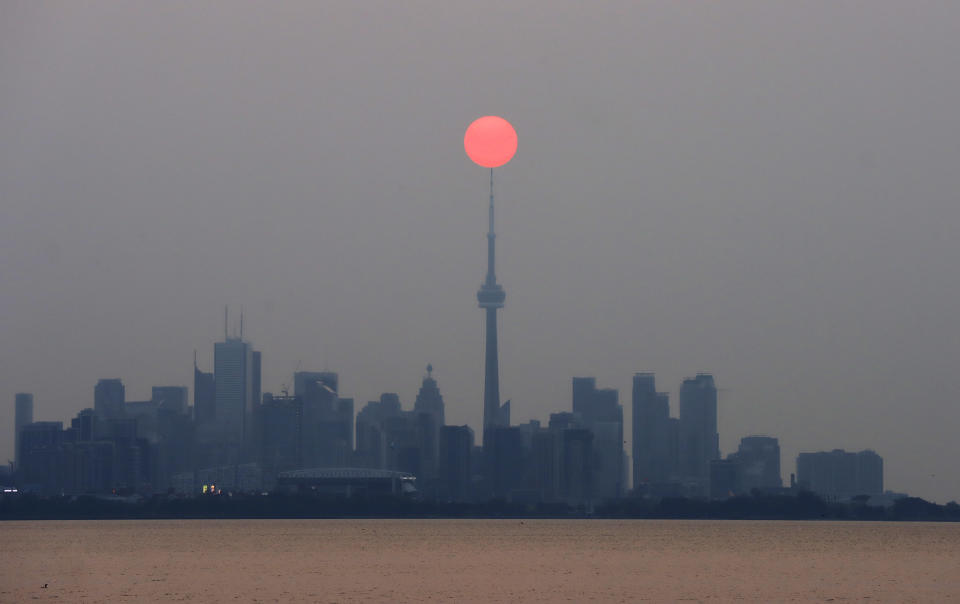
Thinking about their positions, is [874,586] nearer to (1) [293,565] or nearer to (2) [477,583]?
(2) [477,583]

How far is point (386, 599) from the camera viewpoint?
12338 centimetres

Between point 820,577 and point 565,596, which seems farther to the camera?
point 820,577

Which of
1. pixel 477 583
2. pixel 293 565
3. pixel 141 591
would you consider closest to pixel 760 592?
pixel 477 583

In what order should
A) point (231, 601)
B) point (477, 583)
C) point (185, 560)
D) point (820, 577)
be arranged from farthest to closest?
point (185, 560) < point (820, 577) < point (477, 583) < point (231, 601)

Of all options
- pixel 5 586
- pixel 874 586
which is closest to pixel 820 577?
pixel 874 586

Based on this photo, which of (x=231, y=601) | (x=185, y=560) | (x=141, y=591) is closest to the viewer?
(x=231, y=601)

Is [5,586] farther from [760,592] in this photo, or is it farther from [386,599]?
[760,592]

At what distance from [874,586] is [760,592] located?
19080 mm

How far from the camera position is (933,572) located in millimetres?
176375

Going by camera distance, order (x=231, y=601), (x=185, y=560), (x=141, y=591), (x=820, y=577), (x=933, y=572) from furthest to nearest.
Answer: (x=185, y=560)
(x=933, y=572)
(x=820, y=577)
(x=141, y=591)
(x=231, y=601)

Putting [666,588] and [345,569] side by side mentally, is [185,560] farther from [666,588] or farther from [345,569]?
[666,588]

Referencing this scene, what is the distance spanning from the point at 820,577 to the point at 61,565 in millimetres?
92084

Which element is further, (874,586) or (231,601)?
(874,586)

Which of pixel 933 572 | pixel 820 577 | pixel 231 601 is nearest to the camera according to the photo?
pixel 231 601
